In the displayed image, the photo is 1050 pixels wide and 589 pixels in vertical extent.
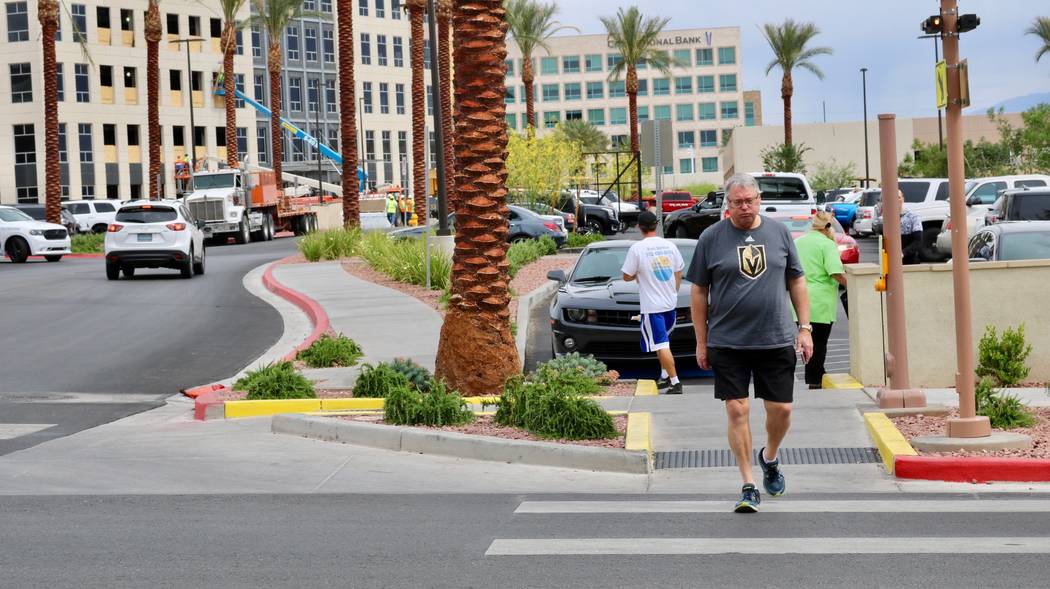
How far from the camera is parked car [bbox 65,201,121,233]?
204 feet

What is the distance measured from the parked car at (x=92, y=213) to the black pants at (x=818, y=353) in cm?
5262

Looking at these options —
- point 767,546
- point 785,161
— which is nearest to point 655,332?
point 767,546

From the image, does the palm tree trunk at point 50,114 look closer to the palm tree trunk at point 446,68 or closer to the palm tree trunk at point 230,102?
the palm tree trunk at point 446,68

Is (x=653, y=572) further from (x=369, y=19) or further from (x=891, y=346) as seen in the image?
(x=369, y=19)

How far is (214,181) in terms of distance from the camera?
56.2 meters

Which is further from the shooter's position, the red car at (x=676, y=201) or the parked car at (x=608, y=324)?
the red car at (x=676, y=201)

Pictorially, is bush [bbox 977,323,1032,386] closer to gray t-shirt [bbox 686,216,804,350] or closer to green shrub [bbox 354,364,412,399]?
green shrub [bbox 354,364,412,399]

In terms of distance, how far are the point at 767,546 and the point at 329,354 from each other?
9.45m

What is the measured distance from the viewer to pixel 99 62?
3228 inches

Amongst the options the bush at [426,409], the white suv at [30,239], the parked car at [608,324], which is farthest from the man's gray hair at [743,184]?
the white suv at [30,239]

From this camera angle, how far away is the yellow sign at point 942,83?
9680 mm

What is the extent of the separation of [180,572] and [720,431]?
5119 mm

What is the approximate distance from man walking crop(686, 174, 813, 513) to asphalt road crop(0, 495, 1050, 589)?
591mm

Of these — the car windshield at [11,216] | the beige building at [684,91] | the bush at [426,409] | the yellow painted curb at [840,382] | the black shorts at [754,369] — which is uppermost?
the beige building at [684,91]
